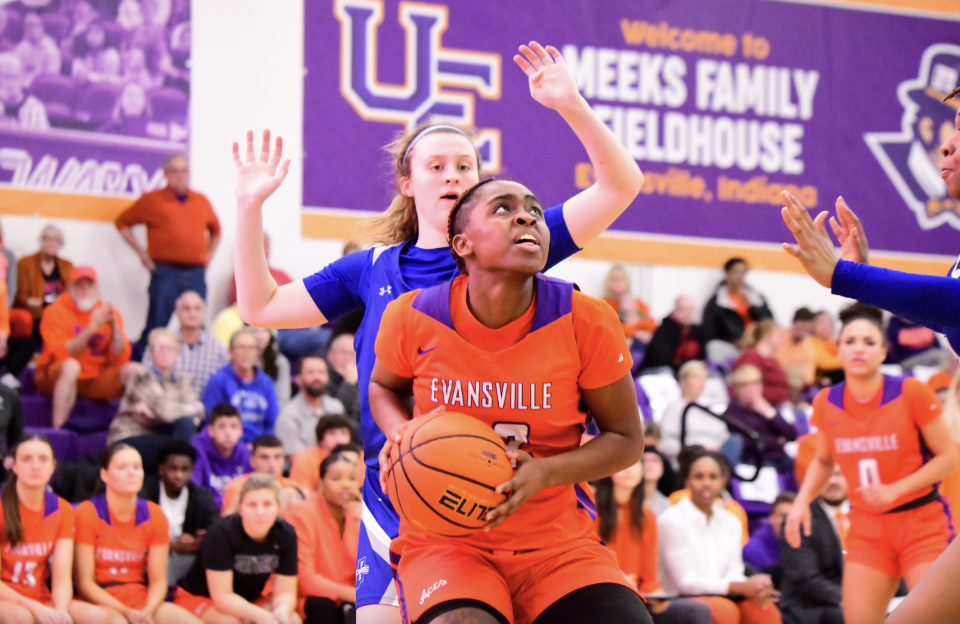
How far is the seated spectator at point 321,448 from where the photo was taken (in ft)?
25.5

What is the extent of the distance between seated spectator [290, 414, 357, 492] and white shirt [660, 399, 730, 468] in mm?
2960

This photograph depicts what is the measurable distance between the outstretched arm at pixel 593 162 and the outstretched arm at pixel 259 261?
860 mm

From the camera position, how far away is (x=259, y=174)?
3.41 metres

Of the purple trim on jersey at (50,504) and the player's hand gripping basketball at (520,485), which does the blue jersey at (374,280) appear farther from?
the purple trim on jersey at (50,504)

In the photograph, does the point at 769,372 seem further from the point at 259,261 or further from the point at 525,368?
the point at 525,368

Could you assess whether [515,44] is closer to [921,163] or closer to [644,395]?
[644,395]

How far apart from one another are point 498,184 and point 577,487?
0.88m

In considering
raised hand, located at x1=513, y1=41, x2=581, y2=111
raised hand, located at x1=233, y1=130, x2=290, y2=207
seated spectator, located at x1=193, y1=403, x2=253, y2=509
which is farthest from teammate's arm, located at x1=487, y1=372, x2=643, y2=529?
→ seated spectator, located at x1=193, y1=403, x2=253, y2=509

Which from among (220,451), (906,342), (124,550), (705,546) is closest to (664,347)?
(906,342)

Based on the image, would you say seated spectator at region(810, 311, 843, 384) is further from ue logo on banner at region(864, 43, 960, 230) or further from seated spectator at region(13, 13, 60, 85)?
seated spectator at region(13, 13, 60, 85)

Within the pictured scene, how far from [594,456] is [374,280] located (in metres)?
0.98

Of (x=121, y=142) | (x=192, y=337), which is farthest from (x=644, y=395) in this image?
(x=121, y=142)

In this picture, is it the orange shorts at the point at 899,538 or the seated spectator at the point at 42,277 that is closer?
the orange shorts at the point at 899,538

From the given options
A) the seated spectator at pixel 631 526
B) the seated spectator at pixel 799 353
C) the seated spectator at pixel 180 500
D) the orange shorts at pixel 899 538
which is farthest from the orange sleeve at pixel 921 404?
the seated spectator at pixel 799 353
